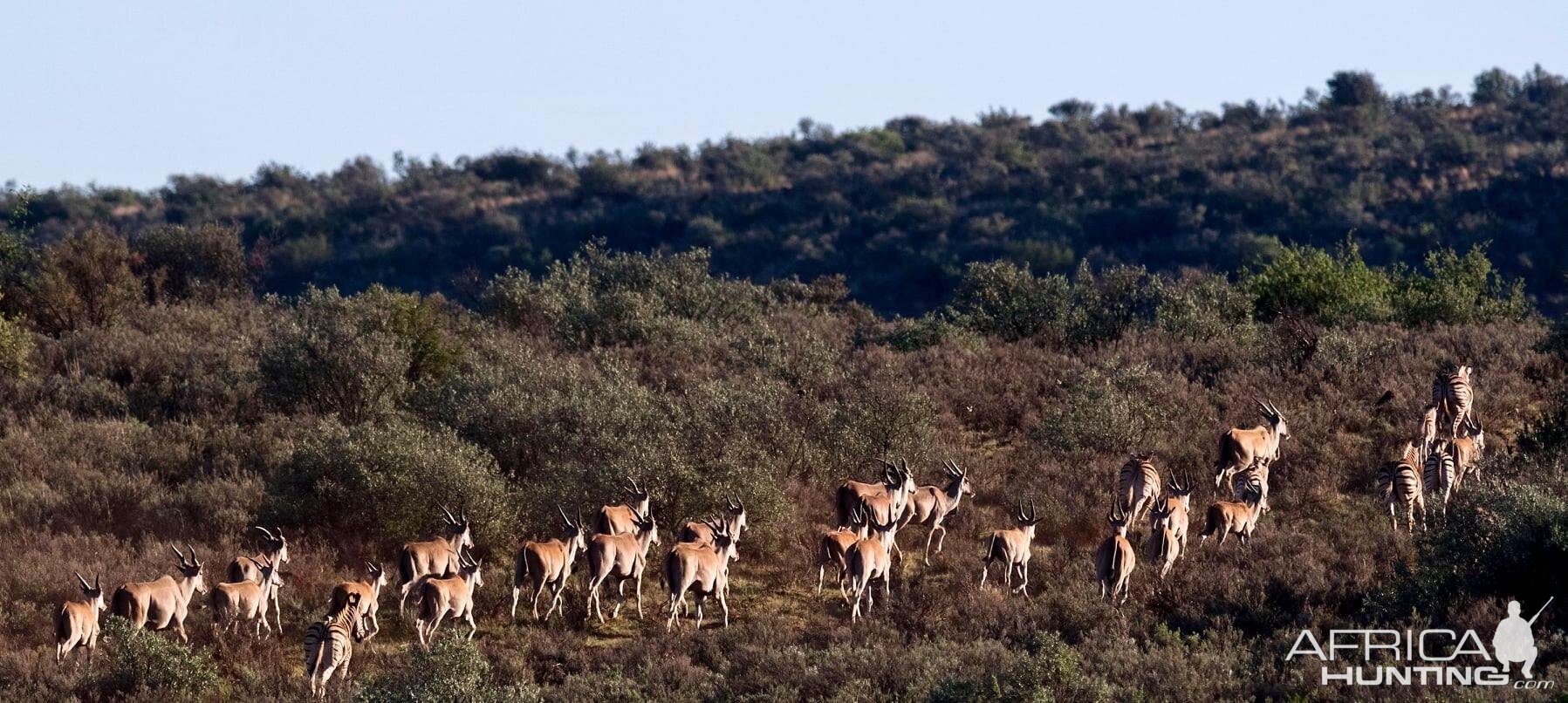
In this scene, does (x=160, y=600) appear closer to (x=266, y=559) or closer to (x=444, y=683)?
(x=266, y=559)

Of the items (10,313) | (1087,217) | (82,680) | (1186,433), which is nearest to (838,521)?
(1186,433)

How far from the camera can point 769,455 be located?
19.4 meters

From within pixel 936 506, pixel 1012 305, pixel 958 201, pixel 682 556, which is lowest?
pixel 682 556

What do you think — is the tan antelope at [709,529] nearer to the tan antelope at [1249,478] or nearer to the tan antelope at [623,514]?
the tan antelope at [623,514]

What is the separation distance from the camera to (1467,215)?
2063 inches

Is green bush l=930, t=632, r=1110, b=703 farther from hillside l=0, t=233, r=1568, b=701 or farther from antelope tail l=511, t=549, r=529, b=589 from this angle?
antelope tail l=511, t=549, r=529, b=589

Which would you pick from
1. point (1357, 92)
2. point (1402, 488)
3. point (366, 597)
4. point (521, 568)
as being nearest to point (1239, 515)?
point (1402, 488)

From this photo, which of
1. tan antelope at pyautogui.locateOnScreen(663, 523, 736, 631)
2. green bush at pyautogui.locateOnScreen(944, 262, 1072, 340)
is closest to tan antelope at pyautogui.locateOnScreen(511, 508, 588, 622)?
tan antelope at pyautogui.locateOnScreen(663, 523, 736, 631)

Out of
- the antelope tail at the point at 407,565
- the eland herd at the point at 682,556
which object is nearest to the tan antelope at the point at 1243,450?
the eland herd at the point at 682,556

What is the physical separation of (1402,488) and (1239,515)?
1.88 metres

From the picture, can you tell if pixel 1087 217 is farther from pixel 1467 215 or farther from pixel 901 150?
pixel 901 150

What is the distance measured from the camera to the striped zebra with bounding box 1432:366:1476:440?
66.3 ft

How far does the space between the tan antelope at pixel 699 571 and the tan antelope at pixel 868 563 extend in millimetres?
1254

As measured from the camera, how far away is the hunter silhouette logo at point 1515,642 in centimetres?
1225
